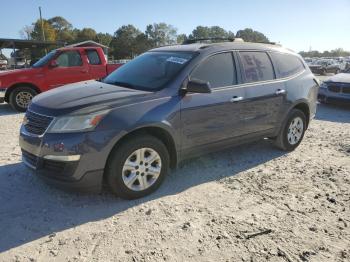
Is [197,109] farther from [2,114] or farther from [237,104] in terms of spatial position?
[2,114]

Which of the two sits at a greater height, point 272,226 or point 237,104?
point 237,104

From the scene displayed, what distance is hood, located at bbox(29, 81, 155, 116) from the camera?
3.82 metres

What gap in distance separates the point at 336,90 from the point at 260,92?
6.73 metres

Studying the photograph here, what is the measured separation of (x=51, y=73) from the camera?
993 cm

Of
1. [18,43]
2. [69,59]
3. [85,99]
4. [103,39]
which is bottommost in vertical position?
[85,99]

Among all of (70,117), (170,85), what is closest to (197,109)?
(170,85)

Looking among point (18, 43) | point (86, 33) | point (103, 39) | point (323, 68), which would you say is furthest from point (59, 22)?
point (323, 68)

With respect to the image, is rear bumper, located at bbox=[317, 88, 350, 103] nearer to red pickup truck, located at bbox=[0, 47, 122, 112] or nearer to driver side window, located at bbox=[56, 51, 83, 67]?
red pickup truck, located at bbox=[0, 47, 122, 112]

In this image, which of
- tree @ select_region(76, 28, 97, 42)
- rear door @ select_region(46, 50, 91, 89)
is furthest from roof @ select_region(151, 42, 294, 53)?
tree @ select_region(76, 28, 97, 42)

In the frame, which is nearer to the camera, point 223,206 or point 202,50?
point 223,206

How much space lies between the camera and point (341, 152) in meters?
6.06

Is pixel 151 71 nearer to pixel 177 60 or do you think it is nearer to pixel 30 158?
pixel 177 60

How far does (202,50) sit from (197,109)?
33.3 inches

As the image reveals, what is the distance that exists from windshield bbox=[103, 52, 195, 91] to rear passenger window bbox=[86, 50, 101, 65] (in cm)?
558
